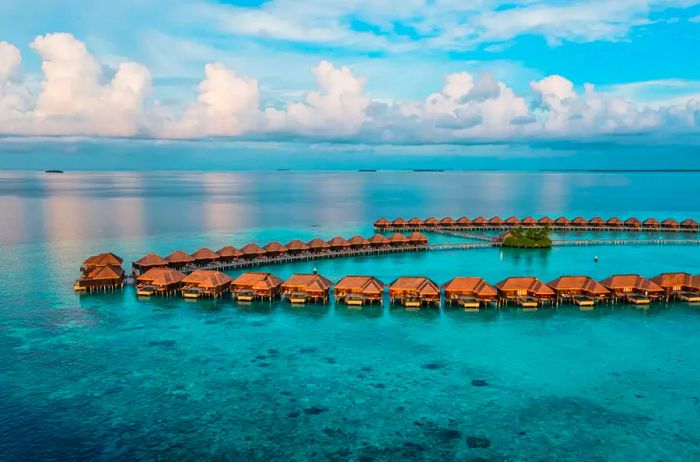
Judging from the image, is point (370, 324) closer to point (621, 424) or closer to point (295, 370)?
point (295, 370)

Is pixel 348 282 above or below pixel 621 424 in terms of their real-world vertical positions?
above

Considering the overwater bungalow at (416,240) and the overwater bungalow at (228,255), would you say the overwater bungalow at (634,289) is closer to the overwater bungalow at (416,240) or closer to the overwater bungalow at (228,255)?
the overwater bungalow at (416,240)

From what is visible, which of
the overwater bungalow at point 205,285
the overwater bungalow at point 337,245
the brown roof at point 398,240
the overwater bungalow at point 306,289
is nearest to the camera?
the overwater bungalow at point 306,289

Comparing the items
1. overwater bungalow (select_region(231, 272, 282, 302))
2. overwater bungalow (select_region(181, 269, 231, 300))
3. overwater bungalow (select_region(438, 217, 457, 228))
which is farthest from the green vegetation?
overwater bungalow (select_region(181, 269, 231, 300))

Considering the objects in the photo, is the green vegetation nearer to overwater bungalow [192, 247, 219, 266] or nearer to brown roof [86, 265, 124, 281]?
overwater bungalow [192, 247, 219, 266]

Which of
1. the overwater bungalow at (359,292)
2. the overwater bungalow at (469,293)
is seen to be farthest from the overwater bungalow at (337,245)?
the overwater bungalow at (469,293)

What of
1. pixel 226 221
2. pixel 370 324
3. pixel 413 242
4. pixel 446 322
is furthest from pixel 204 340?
pixel 226 221
